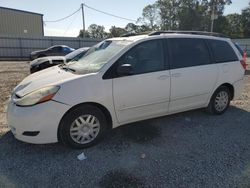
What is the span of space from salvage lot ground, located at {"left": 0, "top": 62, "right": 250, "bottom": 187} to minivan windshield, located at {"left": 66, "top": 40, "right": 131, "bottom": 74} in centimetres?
122

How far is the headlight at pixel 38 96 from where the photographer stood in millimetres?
2887

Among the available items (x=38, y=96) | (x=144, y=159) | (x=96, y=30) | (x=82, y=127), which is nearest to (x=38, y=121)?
(x=38, y=96)

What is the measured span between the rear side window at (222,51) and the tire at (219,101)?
620mm

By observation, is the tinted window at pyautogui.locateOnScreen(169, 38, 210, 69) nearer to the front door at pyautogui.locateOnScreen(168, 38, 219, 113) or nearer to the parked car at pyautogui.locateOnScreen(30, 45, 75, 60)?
the front door at pyautogui.locateOnScreen(168, 38, 219, 113)

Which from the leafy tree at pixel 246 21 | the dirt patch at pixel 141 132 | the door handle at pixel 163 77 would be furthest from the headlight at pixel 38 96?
the leafy tree at pixel 246 21

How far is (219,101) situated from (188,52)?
1.39 meters

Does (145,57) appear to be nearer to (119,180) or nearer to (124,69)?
(124,69)

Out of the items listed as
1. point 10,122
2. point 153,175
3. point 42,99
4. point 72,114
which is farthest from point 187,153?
point 10,122

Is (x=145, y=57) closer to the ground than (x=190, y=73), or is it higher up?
higher up

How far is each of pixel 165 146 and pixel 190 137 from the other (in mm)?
586

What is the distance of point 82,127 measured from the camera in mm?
3193

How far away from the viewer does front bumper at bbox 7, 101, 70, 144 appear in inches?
112

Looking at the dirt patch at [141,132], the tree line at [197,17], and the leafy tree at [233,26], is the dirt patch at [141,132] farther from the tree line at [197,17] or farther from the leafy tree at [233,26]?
the leafy tree at [233,26]

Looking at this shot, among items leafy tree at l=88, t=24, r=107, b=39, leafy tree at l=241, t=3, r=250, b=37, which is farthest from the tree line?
leafy tree at l=88, t=24, r=107, b=39
